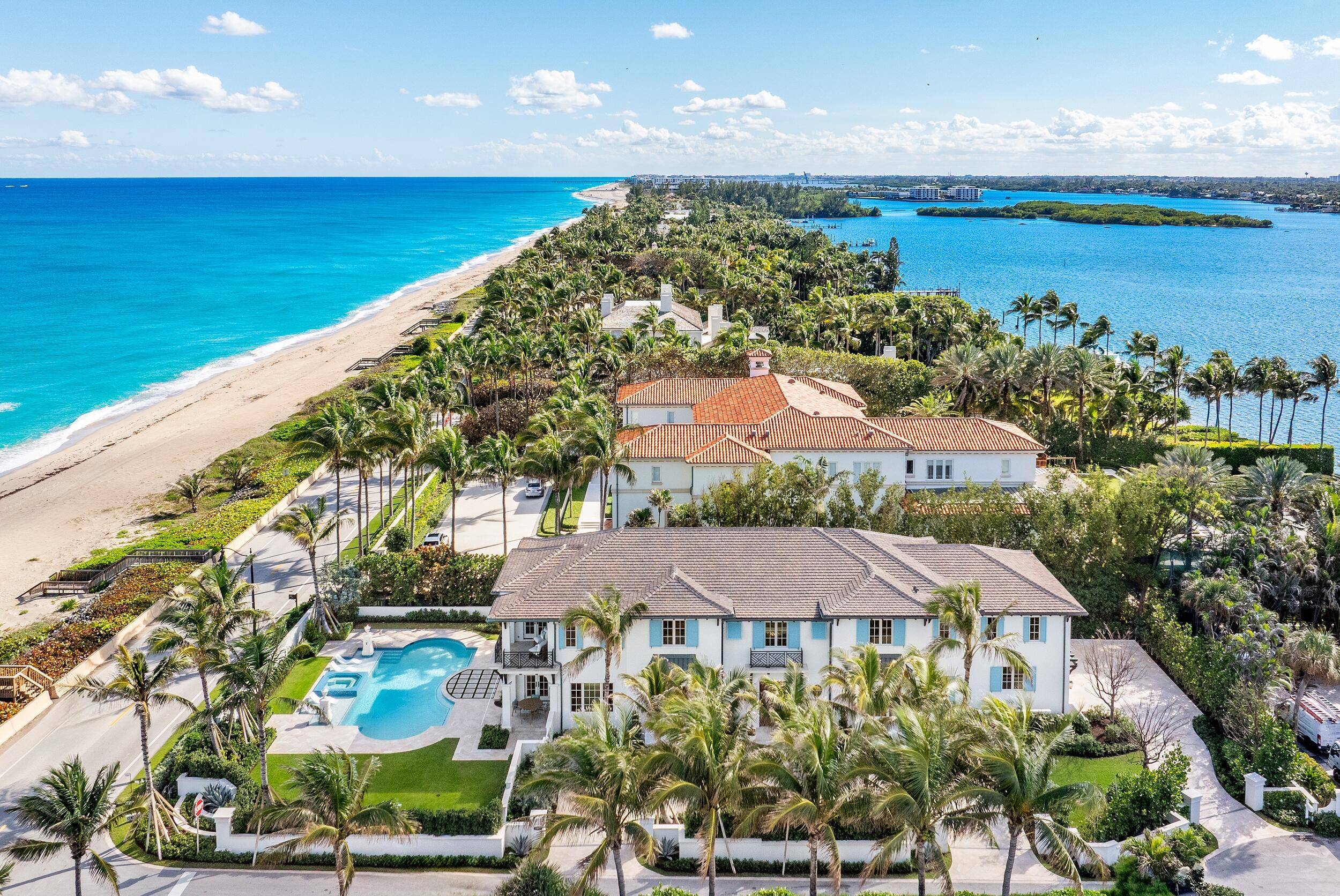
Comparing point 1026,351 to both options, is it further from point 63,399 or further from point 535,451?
point 63,399

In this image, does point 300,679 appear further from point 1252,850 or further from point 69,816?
point 1252,850

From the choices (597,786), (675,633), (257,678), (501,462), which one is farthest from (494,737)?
(501,462)

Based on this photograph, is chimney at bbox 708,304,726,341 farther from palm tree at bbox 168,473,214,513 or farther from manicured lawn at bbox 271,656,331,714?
manicured lawn at bbox 271,656,331,714

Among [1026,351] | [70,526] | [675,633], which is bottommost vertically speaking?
[70,526]

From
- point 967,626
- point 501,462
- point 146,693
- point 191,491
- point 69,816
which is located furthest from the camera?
point 191,491

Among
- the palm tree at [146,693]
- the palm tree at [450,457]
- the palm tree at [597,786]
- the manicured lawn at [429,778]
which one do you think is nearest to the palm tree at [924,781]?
the palm tree at [597,786]

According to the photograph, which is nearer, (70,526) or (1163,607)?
(1163,607)

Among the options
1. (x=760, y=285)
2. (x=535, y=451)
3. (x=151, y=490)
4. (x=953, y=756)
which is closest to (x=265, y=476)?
(x=151, y=490)

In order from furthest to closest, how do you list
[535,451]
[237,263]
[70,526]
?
[237,263] < [70,526] < [535,451]
